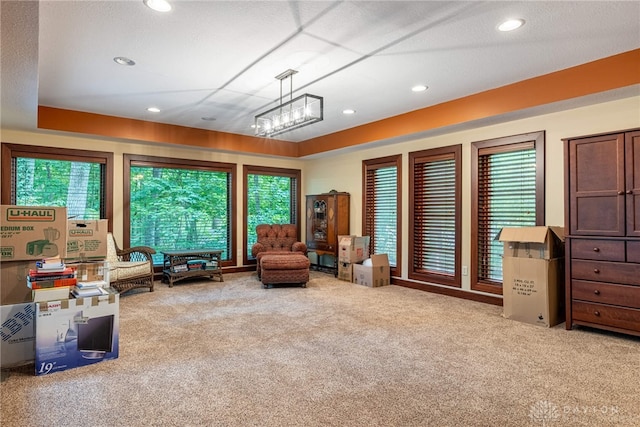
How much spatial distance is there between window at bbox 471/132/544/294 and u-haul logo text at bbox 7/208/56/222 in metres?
4.60

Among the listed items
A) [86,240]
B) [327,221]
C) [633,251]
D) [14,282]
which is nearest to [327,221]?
[327,221]

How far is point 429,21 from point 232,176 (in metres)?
4.87

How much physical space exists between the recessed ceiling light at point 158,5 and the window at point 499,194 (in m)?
3.88

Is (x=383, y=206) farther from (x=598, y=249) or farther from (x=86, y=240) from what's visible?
(x=86, y=240)

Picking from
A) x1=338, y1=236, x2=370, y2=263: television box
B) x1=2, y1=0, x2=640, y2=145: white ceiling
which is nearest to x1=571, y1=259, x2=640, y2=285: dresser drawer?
x1=2, y1=0, x2=640, y2=145: white ceiling

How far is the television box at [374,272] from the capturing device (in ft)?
18.3

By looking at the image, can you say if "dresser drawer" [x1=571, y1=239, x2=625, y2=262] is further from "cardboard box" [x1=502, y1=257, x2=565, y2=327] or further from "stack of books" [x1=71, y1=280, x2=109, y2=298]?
"stack of books" [x1=71, y1=280, x2=109, y2=298]

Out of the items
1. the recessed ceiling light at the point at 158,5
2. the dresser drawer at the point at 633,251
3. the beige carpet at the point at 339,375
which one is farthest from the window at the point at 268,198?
the dresser drawer at the point at 633,251

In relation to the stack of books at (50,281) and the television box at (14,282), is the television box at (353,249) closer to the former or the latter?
the stack of books at (50,281)

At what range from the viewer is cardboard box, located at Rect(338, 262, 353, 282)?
5961 mm

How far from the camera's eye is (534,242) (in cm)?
368

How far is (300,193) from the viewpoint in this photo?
25.2ft

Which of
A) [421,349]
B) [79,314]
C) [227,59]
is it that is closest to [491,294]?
[421,349]

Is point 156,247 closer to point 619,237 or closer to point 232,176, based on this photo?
point 232,176
